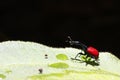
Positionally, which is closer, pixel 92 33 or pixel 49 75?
pixel 49 75

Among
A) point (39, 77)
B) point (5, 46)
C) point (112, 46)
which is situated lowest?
point (39, 77)

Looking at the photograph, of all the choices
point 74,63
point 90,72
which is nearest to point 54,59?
point 74,63

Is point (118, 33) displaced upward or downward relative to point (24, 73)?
upward

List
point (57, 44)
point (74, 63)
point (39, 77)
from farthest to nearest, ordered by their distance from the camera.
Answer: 1. point (57, 44)
2. point (74, 63)
3. point (39, 77)

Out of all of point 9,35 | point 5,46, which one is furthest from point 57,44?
point 5,46

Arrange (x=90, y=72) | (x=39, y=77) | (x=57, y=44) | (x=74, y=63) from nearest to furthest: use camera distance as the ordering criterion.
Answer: (x=39, y=77)
(x=90, y=72)
(x=74, y=63)
(x=57, y=44)

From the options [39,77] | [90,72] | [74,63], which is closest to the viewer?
[39,77]

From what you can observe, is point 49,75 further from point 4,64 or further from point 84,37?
point 84,37

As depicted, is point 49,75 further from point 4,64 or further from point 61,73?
point 4,64

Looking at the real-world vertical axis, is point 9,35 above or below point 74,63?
above
